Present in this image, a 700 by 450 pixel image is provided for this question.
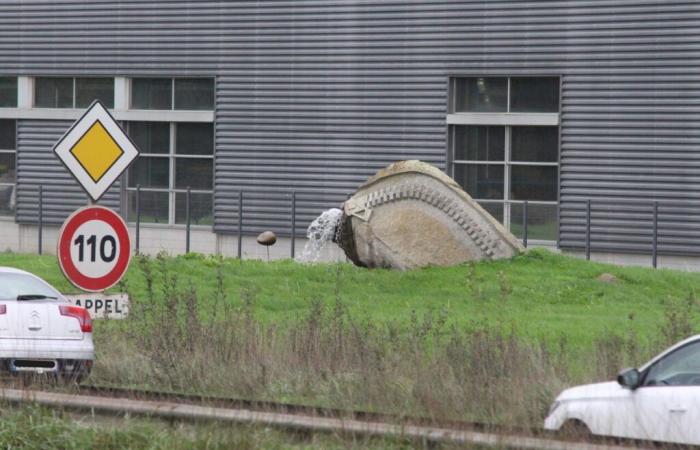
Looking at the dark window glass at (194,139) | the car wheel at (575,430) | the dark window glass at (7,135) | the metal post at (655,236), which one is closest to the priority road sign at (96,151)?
the car wheel at (575,430)

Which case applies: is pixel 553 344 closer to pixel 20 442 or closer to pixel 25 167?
pixel 20 442

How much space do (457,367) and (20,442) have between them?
168 inches

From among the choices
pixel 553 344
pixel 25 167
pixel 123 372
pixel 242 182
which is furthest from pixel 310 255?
pixel 123 372

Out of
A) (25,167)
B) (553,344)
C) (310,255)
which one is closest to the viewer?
(553,344)

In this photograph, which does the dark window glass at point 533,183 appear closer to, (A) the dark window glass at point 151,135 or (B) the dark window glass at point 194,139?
(B) the dark window glass at point 194,139

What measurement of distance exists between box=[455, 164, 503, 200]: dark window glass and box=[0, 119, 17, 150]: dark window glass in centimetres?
1249

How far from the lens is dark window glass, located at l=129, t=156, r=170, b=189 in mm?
36281

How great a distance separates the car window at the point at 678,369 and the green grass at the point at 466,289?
754cm

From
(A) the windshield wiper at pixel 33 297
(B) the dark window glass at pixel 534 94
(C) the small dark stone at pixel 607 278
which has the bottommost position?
(C) the small dark stone at pixel 607 278

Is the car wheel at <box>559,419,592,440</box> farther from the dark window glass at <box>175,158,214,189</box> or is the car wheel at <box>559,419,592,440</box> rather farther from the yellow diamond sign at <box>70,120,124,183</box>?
the dark window glass at <box>175,158,214,189</box>

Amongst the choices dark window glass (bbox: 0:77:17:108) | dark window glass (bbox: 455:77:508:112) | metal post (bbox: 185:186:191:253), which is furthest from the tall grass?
dark window glass (bbox: 0:77:17:108)

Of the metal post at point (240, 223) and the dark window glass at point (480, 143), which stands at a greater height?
the dark window glass at point (480, 143)

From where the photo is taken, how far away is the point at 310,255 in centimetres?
3084

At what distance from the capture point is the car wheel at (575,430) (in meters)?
10.1
